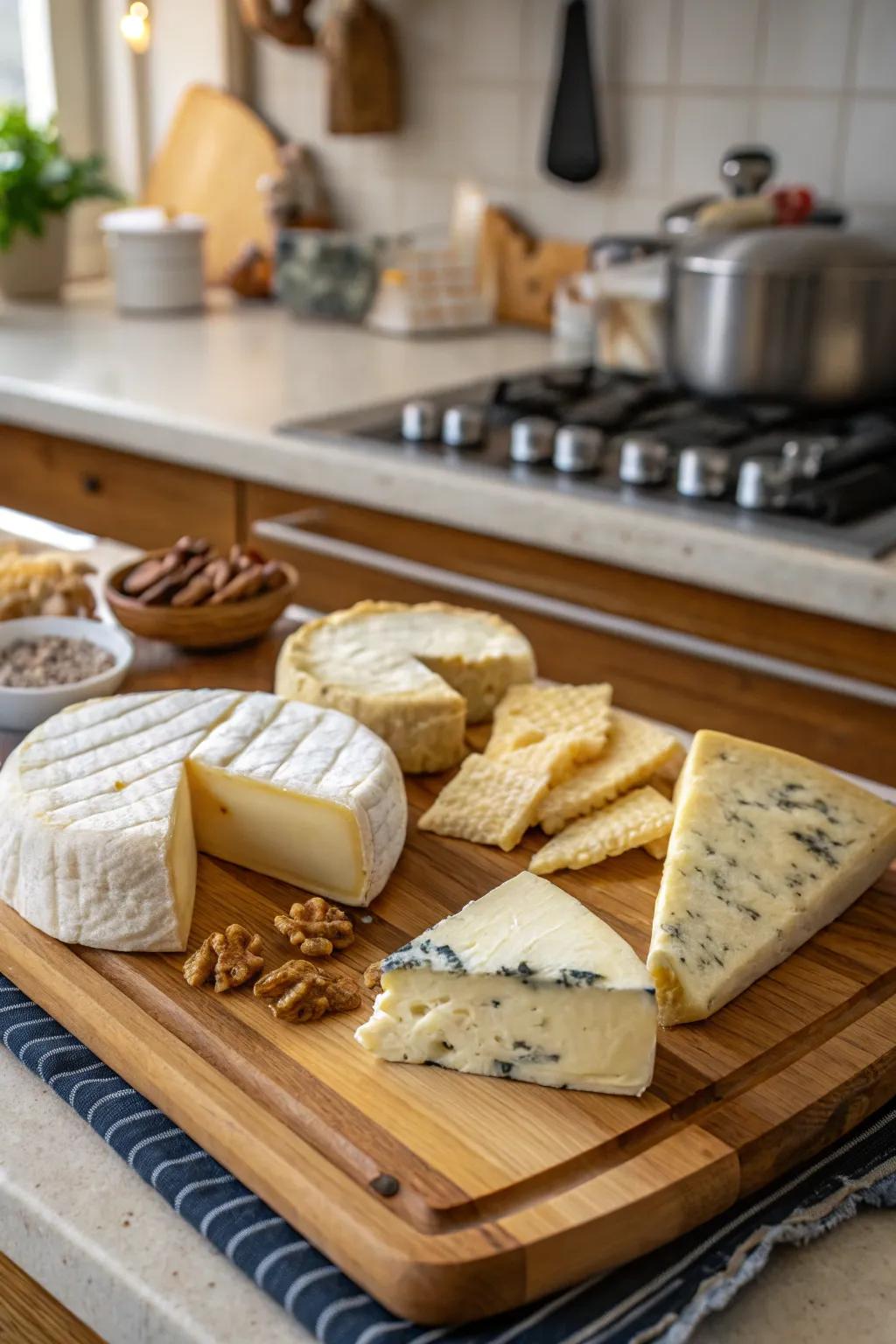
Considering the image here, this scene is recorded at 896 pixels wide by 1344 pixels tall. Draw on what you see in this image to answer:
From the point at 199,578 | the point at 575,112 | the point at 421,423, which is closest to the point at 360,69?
the point at 575,112

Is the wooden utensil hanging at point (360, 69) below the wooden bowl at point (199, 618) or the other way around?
the other way around

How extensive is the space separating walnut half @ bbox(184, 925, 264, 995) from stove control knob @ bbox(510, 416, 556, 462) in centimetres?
119

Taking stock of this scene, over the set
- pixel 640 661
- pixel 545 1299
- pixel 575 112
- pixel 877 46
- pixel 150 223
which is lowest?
pixel 640 661

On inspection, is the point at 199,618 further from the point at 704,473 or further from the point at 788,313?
the point at 788,313

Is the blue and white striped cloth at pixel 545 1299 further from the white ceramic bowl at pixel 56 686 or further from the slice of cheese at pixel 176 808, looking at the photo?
the white ceramic bowl at pixel 56 686

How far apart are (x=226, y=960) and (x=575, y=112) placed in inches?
89.8

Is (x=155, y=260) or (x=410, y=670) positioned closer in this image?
(x=410, y=670)

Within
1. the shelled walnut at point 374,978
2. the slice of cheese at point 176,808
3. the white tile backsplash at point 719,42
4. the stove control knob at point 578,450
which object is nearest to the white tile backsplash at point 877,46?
the white tile backsplash at point 719,42

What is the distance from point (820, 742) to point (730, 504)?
1.12 feet

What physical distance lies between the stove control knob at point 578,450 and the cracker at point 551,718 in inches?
28.5

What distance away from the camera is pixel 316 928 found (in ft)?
3.28

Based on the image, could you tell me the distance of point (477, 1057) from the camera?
34.5 inches

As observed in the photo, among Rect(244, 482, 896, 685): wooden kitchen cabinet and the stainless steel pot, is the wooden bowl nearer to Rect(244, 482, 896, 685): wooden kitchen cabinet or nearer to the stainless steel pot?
Rect(244, 482, 896, 685): wooden kitchen cabinet

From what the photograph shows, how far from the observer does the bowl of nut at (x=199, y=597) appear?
4.74 feet
